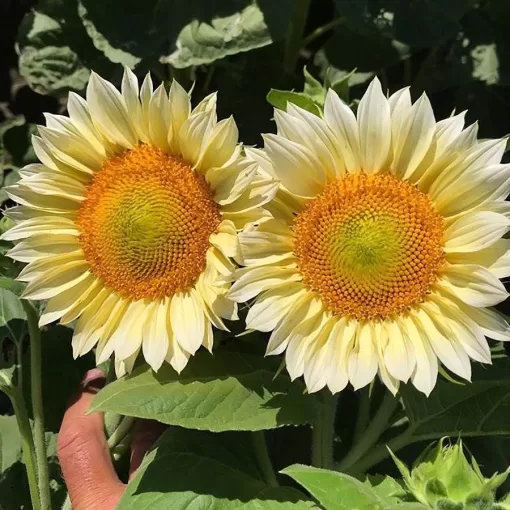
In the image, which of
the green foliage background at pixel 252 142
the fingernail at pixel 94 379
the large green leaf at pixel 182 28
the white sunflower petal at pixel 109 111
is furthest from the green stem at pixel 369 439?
the large green leaf at pixel 182 28

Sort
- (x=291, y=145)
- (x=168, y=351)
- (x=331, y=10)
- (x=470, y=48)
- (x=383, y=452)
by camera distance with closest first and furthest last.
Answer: (x=291, y=145)
(x=168, y=351)
(x=383, y=452)
(x=470, y=48)
(x=331, y=10)

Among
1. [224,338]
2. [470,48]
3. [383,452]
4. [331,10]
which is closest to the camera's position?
[383,452]

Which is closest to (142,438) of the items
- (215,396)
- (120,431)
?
(120,431)

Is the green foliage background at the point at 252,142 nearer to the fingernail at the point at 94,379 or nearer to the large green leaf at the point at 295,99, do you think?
the large green leaf at the point at 295,99

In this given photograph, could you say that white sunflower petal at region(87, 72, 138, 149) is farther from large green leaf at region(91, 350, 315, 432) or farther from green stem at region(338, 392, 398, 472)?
green stem at region(338, 392, 398, 472)

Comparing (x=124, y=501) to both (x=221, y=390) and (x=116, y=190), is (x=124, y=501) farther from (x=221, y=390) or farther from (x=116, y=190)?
(x=116, y=190)

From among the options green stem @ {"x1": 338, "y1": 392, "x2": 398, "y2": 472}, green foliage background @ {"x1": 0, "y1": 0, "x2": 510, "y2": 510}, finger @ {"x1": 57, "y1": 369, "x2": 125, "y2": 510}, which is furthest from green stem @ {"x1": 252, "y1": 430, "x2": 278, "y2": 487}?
finger @ {"x1": 57, "y1": 369, "x2": 125, "y2": 510}

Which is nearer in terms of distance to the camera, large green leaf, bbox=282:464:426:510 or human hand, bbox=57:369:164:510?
large green leaf, bbox=282:464:426:510

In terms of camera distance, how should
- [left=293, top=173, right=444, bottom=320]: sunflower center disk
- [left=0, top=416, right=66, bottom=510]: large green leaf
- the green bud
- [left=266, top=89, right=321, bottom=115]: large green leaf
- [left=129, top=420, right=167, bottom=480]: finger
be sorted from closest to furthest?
the green bud
[left=293, top=173, right=444, bottom=320]: sunflower center disk
[left=266, top=89, right=321, bottom=115]: large green leaf
[left=129, top=420, right=167, bottom=480]: finger
[left=0, top=416, right=66, bottom=510]: large green leaf

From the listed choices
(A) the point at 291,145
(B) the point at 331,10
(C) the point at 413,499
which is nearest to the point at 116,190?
(A) the point at 291,145
